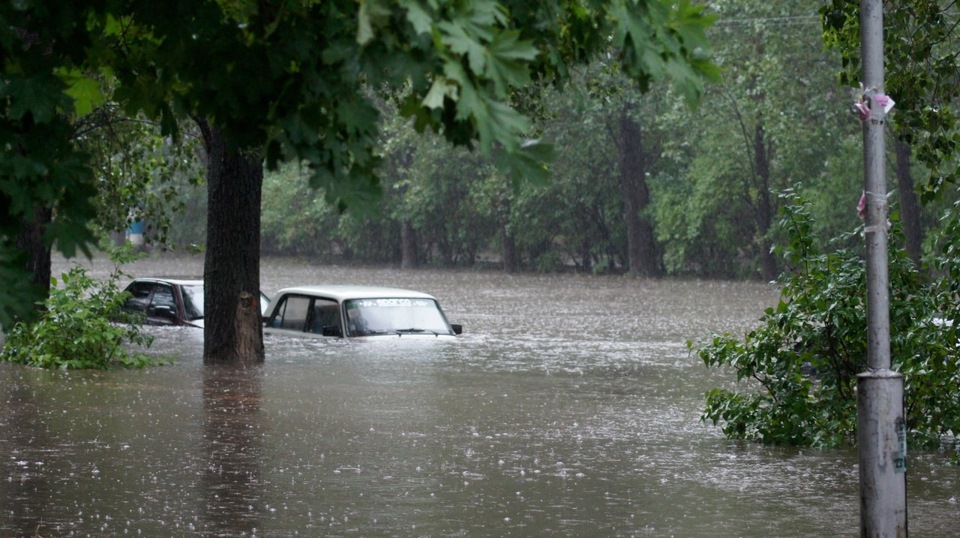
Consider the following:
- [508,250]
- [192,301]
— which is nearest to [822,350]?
[192,301]

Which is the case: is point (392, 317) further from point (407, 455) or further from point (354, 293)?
point (407, 455)

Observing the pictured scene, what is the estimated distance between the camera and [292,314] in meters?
22.0

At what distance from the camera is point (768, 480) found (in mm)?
11227

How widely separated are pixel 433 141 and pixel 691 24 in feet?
179

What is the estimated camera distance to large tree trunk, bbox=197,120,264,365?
19.1 m

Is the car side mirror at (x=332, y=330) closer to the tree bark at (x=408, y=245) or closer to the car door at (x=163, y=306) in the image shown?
the car door at (x=163, y=306)

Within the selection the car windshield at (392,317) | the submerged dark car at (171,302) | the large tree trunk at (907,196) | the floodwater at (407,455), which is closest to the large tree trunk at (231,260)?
the floodwater at (407,455)

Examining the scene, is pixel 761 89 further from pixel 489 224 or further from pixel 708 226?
pixel 489 224

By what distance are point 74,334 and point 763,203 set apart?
111ft

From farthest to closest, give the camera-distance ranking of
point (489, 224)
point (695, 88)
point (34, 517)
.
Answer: point (489, 224) < point (34, 517) < point (695, 88)

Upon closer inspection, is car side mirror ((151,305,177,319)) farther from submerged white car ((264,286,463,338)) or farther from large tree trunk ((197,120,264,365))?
large tree trunk ((197,120,264,365))

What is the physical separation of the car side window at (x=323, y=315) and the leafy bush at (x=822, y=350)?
8.39 meters

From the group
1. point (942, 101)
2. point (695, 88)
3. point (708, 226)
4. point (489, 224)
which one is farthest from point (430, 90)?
point (489, 224)

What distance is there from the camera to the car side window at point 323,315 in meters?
20.8
